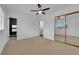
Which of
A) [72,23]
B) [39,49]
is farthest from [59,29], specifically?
[39,49]

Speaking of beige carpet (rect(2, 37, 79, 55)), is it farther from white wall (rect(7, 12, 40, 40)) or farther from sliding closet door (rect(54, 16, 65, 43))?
white wall (rect(7, 12, 40, 40))

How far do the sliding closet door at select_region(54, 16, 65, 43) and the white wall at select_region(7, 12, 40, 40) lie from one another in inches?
114

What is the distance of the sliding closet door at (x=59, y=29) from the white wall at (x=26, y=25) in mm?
2887

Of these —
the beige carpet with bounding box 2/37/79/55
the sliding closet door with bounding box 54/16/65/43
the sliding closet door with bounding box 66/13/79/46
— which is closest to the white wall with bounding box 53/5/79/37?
the sliding closet door with bounding box 66/13/79/46

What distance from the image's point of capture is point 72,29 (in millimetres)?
7180

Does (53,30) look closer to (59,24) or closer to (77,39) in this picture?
(59,24)

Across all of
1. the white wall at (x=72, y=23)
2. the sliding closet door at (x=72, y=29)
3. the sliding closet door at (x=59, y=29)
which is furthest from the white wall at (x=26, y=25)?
the sliding closet door at (x=72, y=29)

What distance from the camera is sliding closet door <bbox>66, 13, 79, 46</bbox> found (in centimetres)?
679

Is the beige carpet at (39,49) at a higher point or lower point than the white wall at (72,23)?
lower

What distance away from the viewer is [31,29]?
1044cm

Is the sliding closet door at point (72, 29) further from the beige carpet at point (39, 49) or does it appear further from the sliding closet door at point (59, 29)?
the beige carpet at point (39, 49)

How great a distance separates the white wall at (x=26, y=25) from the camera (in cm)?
890
